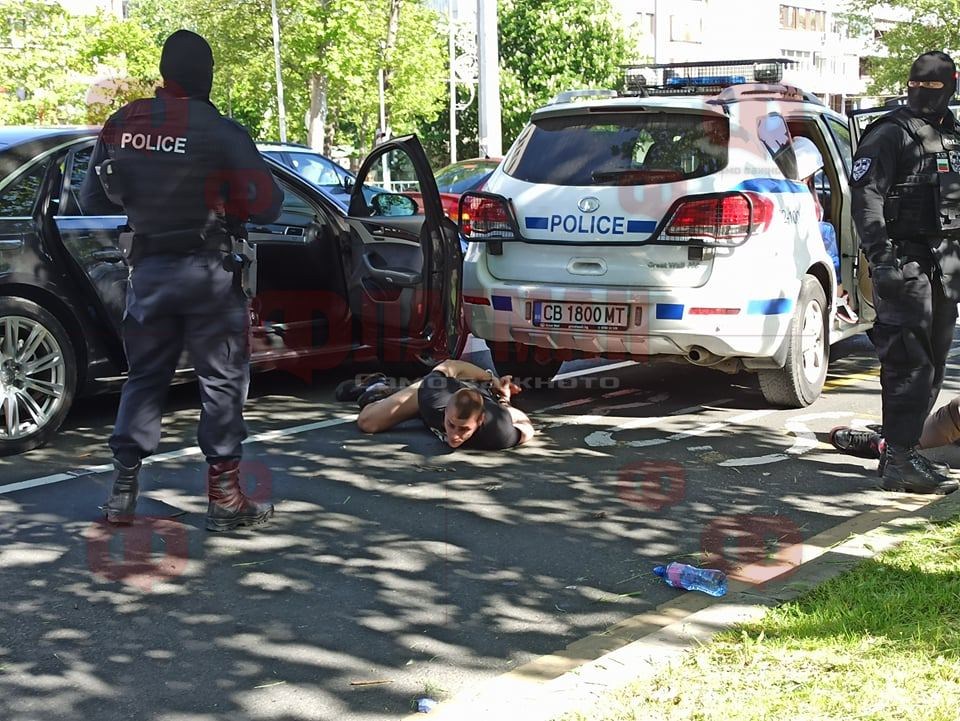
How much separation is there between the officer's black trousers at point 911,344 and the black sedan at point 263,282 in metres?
2.38

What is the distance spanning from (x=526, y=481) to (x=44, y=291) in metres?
2.67

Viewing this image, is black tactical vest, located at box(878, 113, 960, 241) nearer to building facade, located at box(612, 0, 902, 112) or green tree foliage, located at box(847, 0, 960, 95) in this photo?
green tree foliage, located at box(847, 0, 960, 95)

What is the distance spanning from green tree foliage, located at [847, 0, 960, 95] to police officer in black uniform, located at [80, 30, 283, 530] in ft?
149

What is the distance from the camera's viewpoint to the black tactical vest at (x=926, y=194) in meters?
5.36

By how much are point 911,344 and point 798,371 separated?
165cm

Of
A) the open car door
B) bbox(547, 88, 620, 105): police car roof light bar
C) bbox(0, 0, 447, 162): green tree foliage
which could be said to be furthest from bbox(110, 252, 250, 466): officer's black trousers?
bbox(0, 0, 447, 162): green tree foliage

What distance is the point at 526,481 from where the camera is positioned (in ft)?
19.2

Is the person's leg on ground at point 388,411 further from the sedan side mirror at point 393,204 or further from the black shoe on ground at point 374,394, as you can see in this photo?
the sedan side mirror at point 393,204

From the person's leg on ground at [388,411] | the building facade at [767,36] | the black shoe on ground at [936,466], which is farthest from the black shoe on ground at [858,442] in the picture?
the building facade at [767,36]

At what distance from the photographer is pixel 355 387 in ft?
25.0

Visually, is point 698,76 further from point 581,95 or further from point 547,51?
point 547,51

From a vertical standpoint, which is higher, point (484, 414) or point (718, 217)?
point (718, 217)

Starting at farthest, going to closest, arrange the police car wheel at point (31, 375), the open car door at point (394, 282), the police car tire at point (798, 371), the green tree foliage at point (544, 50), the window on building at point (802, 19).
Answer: the window on building at point (802, 19), the green tree foliage at point (544, 50), the open car door at point (394, 282), the police car tire at point (798, 371), the police car wheel at point (31, 375)

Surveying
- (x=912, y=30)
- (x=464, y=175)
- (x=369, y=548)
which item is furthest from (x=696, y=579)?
(x=912, y=30)
